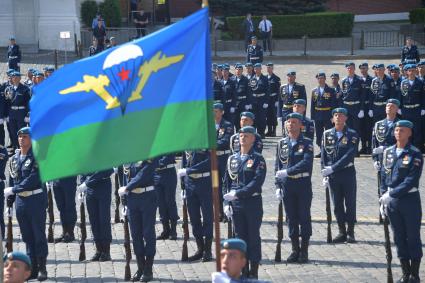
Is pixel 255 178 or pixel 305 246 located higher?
pixel 255 178

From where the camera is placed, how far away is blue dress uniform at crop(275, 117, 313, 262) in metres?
12.8

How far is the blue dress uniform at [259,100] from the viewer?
894 inches

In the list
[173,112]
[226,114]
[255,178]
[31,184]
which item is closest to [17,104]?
[226,114]

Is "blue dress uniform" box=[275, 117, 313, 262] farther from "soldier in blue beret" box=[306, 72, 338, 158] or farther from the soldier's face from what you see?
"soldier in blue beret" box=[306, 72, 338, 158]

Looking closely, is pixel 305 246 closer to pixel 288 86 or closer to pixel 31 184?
pixel 31 184

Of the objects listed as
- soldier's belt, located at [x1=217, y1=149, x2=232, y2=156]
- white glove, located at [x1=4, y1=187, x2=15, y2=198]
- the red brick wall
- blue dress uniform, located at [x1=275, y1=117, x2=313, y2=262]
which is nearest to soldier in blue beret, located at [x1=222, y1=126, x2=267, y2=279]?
blue dress uniform, located at [x1=275, y1=117, x2=313, y2=262]

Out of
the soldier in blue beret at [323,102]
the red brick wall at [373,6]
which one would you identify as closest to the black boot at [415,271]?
the soldier in blue beret at [323,102]

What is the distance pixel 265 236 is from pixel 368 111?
7256 mm

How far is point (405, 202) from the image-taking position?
11539 mm

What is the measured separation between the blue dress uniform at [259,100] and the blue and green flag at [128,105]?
1481 cm

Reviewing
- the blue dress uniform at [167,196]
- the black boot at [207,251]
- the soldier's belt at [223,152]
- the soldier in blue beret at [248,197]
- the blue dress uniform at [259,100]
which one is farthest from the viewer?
the blue dress uniform at [259,100]

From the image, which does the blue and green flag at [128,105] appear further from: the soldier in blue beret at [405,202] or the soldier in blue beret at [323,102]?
the soldier in blue beret at [323,102]

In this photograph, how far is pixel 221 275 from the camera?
758cm

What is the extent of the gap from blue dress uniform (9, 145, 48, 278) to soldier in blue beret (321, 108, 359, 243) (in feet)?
13.4
